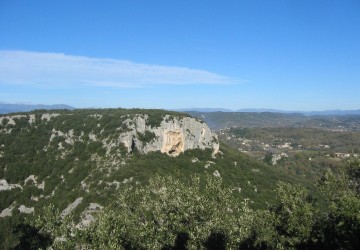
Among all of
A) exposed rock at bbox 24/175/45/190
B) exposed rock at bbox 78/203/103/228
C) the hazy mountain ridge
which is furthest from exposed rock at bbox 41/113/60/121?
exposed rock at bbox 78/203/103/228

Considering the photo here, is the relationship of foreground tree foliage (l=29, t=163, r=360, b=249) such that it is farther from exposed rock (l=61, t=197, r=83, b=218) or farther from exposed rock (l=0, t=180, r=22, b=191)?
exposed rock (l=0, t=180, r=22, b=191)

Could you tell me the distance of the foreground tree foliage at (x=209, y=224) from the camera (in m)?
30.7

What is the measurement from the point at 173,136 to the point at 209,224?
260 feet

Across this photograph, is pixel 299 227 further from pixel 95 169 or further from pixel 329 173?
pixel 95 169

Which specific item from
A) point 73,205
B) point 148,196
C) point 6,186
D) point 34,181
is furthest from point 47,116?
point 148,196

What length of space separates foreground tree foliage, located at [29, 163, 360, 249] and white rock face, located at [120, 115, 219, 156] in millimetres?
64782

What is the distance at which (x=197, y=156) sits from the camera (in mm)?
110375

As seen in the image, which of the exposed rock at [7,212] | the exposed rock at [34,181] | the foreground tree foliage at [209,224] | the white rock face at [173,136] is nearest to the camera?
the foreground tree foliage at [209,224]

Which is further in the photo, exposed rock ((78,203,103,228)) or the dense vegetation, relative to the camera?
exposed rock ((78,203,103,228))

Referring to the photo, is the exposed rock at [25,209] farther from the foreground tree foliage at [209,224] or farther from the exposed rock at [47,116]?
the foreground tree foliage at [209,224]

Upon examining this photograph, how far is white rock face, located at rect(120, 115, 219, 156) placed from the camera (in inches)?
4172

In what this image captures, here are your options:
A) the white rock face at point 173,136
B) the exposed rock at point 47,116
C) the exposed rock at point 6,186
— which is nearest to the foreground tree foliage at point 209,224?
the exposed rock at point 6,186

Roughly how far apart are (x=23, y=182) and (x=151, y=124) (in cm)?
4193

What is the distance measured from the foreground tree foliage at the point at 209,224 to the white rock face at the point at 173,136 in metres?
64.8
